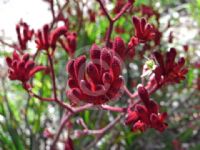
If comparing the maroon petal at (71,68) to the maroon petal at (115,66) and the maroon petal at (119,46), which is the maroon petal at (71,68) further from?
the maroon petal at (119,46)

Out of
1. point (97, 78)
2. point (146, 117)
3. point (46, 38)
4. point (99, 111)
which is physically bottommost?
point (99, 111)

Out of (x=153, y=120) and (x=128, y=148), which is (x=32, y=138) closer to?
(x=128, y=148)

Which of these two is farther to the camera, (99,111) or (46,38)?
(99,111)

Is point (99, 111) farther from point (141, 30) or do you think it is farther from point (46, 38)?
point (141, 30)

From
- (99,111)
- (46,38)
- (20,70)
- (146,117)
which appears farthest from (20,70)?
(99,111)

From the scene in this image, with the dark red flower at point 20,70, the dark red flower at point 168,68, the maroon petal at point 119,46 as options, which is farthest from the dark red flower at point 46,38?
the dark red flower at point 168,68

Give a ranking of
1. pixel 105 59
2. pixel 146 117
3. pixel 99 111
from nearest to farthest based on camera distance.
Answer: pixel 105 59 < pixel 146 117 < pixel 99 111

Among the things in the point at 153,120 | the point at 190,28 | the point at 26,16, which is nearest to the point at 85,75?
the point at 153,120
